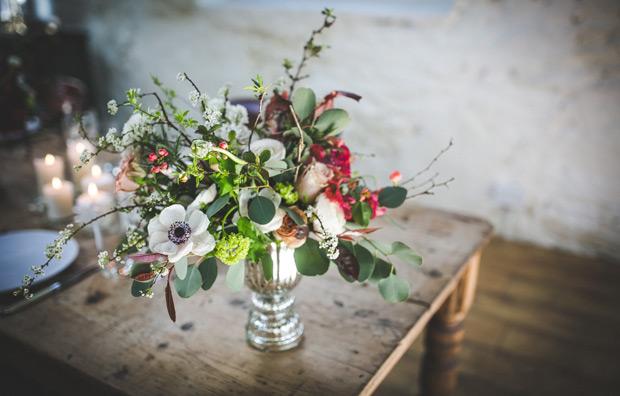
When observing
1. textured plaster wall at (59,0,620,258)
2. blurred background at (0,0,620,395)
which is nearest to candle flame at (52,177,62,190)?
blurred background at (0,0,620,395)

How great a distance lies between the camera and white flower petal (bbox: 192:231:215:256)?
647 millimetres

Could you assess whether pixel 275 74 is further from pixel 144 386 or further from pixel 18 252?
pixel 144 386

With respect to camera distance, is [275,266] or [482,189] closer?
[275,266]

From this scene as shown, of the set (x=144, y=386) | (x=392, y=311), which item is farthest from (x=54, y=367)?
(x=392, y=311)

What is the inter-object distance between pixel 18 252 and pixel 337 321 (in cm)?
80

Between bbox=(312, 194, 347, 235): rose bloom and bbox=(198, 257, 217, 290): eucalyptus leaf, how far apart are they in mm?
187

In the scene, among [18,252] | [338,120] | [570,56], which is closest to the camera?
[338,120]

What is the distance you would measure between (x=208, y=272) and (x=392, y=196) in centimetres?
32

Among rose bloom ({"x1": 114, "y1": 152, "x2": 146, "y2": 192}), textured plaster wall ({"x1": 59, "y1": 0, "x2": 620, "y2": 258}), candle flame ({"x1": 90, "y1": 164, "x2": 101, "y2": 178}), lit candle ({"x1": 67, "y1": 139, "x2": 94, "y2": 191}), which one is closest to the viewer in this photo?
rose bloom ({"x1": 114, "y1": 152, "x2": 146, "y2": 192})

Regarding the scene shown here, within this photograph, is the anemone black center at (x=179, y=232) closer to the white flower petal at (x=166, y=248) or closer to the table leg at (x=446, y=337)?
the white flower petal at (x=166, y=248)

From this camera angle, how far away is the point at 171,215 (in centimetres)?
65

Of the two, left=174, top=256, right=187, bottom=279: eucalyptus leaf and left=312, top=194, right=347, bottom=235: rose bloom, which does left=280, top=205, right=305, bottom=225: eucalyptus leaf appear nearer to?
left=312, top=194, right=347, bottom=235: rose bloom

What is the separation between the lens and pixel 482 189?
2.54m

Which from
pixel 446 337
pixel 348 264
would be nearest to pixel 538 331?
pixel 446 337
